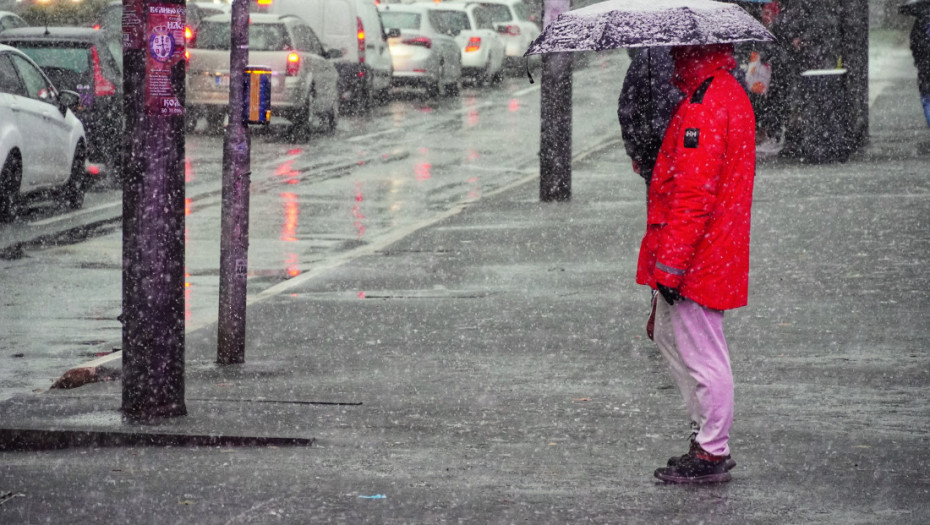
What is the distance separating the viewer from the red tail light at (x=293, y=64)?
23609mm

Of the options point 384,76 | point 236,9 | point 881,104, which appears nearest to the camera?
point 236,9

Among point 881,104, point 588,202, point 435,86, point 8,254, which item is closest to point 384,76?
point 435,86

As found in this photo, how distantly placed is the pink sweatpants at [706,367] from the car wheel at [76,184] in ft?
37.5

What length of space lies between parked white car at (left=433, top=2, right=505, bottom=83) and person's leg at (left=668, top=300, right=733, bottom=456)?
28.6m

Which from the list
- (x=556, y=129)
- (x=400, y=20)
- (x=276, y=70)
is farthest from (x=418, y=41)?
(x=556, y=129)

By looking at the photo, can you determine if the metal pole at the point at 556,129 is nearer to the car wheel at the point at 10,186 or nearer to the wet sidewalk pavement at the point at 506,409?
the wet sidewalk pavement at the point at 506,409

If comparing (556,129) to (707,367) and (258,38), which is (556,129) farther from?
(707,367)

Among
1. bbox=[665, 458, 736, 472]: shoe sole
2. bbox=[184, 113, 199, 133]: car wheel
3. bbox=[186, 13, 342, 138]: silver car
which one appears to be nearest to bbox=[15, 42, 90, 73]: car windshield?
bbox=[186, 13, 342, 138]: silver car

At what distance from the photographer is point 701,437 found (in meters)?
6.12

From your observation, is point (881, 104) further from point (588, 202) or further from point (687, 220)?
point (687, 220)

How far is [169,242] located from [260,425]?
0.90m

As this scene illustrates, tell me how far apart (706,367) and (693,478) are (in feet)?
1.36

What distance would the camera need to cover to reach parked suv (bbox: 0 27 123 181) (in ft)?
63.4

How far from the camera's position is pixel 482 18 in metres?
36.9
